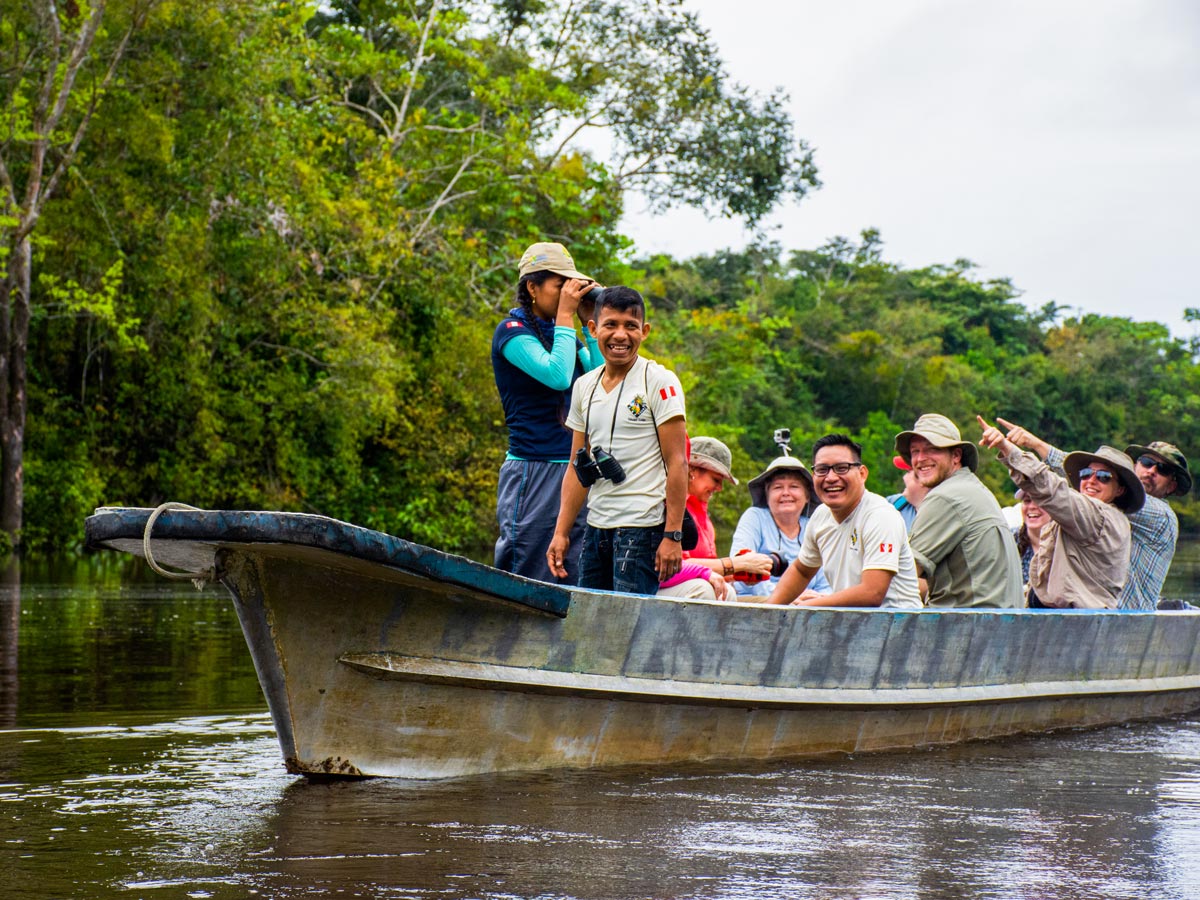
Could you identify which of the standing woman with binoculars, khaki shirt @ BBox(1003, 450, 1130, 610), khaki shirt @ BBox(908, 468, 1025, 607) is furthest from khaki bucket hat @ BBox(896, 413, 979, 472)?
the standing woman with binoculars

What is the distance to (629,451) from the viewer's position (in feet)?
18.6

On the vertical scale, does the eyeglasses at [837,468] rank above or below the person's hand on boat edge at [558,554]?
above

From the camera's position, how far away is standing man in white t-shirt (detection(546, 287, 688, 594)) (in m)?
5.57

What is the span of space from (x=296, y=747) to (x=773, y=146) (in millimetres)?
29047

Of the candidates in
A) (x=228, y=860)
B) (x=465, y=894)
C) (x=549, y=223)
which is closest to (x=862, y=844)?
(x=465, y=894)

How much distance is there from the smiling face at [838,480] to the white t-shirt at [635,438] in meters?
0.90

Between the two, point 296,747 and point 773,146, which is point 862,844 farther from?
point 773,146

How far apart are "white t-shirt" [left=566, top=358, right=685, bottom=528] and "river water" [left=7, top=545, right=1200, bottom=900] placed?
93cm

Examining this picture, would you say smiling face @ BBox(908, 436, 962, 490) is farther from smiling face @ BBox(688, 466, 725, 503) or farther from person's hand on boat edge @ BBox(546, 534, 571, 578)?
person's hand on boat edge @ BBox(546, 534, 571, 578)

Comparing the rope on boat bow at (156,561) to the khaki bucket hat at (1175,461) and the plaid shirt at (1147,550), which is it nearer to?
the plaid shirt at (1147,550)

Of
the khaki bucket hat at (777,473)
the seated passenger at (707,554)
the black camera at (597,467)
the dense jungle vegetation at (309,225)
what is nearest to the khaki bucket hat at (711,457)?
the seated passenger at (707,554)

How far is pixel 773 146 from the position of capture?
108 ft

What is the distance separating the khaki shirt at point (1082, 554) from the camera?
304 inches

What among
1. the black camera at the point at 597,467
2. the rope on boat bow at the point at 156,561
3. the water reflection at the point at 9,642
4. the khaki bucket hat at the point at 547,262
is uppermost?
the khaki bucket hat at the point at 547,262
